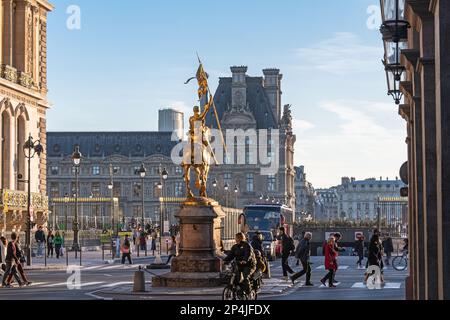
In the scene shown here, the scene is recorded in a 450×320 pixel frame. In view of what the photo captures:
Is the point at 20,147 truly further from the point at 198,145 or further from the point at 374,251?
the point at 198,145

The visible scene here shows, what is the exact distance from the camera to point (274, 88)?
7579 inches

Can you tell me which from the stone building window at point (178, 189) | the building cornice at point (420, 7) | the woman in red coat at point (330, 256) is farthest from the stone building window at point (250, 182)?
the building cornice at point (420, 7)

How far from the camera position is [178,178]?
198m

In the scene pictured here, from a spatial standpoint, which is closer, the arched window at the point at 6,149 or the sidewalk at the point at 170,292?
the sidewalk at the point at 170,292

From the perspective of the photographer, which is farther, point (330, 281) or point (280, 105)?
point (280, 105)

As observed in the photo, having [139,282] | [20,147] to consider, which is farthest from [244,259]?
[20,147]

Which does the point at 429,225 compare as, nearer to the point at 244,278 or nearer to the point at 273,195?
the point at 244,278

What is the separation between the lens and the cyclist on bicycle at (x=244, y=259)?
949 inches

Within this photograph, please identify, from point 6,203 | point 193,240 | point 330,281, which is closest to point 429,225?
point 193,240

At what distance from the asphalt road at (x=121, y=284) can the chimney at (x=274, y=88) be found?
144 meters

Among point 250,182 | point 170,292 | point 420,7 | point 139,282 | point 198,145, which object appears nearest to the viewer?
point 420,7

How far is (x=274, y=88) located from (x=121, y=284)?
15771 cm

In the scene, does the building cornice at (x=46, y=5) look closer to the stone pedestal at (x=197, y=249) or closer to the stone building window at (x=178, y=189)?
the stone pedestal at (x=197, y=249)
